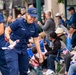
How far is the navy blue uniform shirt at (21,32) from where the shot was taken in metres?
7.40

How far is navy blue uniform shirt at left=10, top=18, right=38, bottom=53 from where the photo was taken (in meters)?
7.40

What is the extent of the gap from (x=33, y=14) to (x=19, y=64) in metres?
1.20

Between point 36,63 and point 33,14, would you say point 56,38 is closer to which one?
point 36,63

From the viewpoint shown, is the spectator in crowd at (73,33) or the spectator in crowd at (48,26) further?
the spectator in crowd at (48,26)

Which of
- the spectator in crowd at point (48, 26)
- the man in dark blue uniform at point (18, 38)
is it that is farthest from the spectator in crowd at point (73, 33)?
the man in dark blue uniform at point (18, 38)

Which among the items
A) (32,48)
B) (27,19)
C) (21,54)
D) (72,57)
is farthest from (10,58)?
(32,48)

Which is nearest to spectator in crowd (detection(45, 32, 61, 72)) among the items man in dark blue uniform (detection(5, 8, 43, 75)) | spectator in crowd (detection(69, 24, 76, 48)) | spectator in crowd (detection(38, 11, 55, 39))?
spectator in crowd (detection(69, 24, 76, 48))

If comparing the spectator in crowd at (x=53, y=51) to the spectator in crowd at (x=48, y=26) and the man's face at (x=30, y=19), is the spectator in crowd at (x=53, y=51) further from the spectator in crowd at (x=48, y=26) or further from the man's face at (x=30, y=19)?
the man's face at (x=30, y=19)

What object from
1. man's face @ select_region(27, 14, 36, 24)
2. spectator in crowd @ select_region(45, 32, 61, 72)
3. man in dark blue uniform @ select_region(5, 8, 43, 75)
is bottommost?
spectator in crowd @ select_region(45, 32, 61, 72)

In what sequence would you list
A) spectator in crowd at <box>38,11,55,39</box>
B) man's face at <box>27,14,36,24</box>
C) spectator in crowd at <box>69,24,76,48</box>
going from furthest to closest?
spectator in crowd at <box>38,11,55,39</box> < spectator in crowd at <box>69,24,76,48</box> < man's face at <box>27,14,36,24</box>

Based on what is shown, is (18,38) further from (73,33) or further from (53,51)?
(73,33)

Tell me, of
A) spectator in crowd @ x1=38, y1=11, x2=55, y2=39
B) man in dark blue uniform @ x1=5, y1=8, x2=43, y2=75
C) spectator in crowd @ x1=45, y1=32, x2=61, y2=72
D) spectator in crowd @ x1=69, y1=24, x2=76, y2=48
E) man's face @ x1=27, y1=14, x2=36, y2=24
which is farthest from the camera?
spectator in crowd @ x1=38, y1=11, x2=55, y2=39

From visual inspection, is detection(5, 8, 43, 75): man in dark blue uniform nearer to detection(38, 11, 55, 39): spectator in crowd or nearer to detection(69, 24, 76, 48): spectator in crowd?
detection(69, 24, 76, 48): spectator in crowd

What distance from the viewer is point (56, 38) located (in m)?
9.59
